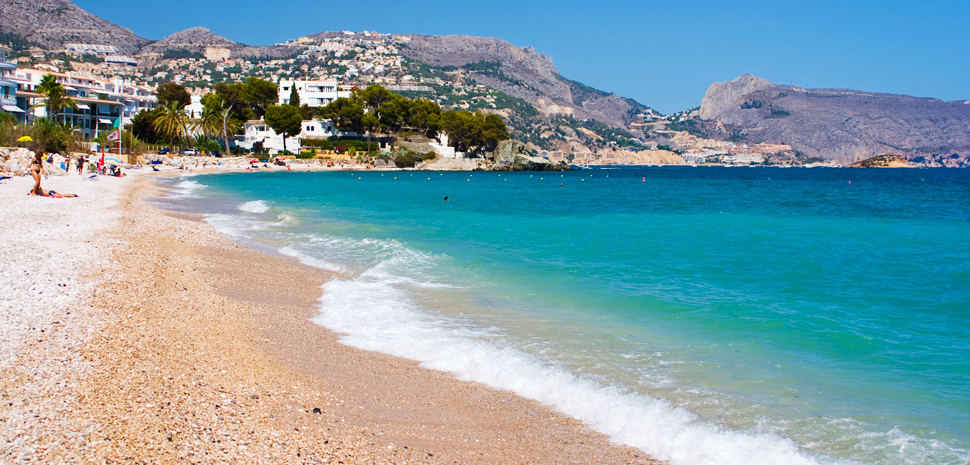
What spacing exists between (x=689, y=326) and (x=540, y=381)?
3495 millimetres

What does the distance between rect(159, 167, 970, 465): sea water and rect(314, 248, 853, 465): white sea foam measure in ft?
0.07

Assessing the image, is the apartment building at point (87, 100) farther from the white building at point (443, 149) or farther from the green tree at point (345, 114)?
the white building at point (443, 149)

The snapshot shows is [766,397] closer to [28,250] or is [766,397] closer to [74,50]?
[28,250]

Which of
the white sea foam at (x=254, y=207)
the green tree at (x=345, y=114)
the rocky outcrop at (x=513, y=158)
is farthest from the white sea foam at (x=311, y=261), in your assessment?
the rocky outcrop at (x=513, y=158)

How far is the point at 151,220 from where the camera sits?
17984 mm

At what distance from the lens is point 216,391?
5344 millimetres

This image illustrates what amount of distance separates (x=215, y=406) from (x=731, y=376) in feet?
17.3

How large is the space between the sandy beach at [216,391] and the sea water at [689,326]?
1.94ft

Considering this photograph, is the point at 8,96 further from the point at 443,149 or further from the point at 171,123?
the point at 443,149

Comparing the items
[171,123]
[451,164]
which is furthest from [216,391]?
[451,164]

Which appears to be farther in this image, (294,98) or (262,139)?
(294,98)

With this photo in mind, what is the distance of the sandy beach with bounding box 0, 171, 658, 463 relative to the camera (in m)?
4.34

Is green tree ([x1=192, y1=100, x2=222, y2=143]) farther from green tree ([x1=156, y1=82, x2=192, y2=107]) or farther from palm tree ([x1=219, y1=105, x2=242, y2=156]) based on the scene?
green tree ([x1=156, y1=82, x2=192, y2=107])

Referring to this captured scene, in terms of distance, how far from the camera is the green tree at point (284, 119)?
279 ft
